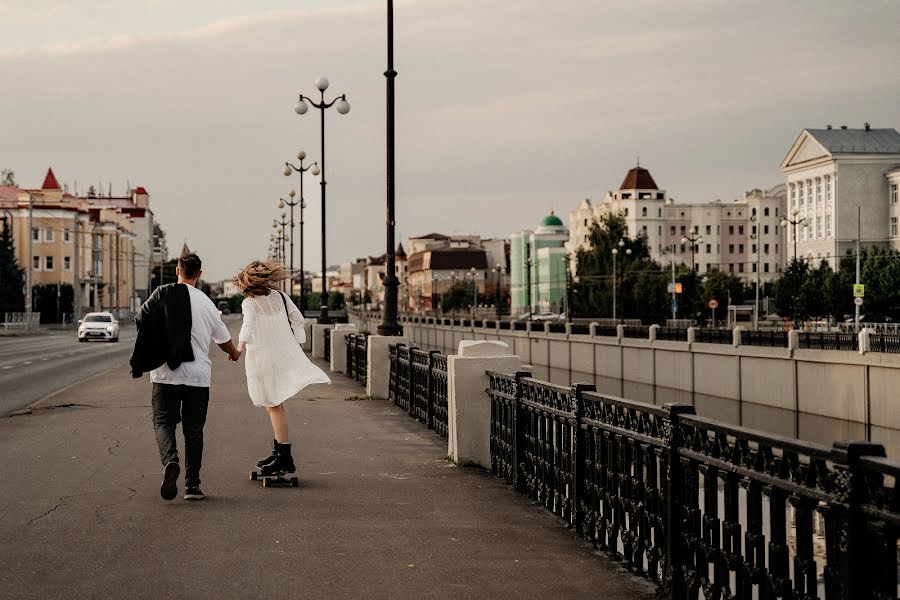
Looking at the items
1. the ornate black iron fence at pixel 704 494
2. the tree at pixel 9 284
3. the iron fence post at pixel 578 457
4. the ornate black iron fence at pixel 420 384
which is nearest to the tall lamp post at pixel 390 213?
the ornate black iron fence at pixel 420 384

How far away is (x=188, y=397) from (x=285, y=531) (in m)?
1.75

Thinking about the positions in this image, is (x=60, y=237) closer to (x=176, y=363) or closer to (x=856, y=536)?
(x=176, y=363)

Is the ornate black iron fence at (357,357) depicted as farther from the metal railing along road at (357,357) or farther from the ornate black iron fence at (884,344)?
the ornate black iron fence at (884,344)

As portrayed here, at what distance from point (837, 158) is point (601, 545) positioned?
135265 mm

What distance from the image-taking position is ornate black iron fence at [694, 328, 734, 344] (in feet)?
168

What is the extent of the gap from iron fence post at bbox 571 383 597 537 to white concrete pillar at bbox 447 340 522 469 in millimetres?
2965

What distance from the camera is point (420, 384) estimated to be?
1628 centimetres

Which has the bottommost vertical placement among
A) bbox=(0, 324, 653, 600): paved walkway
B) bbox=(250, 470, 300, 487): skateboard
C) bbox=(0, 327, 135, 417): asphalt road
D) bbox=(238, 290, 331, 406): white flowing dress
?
bbox=(0, 327, 135, 417): asphalt road

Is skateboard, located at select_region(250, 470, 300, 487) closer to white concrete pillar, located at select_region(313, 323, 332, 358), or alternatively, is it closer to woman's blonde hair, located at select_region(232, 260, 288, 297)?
woman's blonde hair, located at select_region(232, 260, 288, 297)

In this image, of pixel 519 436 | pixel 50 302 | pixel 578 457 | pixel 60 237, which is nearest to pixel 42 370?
pixel 519 436

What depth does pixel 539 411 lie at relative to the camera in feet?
29.1

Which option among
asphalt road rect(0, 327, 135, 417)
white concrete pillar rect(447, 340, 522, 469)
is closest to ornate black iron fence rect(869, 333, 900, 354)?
asphalt road rect(0, 327, 135, 417)

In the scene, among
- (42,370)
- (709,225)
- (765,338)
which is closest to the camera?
(42,370)

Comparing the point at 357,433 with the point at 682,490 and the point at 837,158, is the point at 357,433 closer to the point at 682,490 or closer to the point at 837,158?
the point at 682,490
